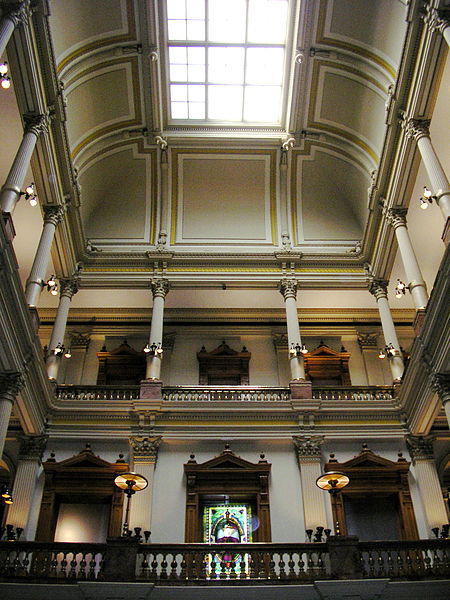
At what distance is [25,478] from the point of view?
13125mm

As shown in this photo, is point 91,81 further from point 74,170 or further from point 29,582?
point 29,582

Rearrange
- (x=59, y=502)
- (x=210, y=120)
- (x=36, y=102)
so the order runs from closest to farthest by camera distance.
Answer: (x=36, y=102) < (x=59, y=502) < (x=210, y=120)

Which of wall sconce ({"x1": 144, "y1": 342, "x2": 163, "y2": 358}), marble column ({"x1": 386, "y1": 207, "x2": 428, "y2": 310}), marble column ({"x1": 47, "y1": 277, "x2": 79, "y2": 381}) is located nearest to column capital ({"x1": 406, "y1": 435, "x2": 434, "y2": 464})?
marble column ({"x1": 386, "y1": 207, "x2": 428, "y2": 310})

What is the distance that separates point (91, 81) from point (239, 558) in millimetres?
11387

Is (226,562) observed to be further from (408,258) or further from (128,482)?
(408,258)

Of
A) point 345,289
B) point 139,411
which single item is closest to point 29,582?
point 139,411

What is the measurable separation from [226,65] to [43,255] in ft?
23.8

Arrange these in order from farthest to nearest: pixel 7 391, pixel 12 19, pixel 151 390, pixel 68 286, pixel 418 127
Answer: pixel 68 286, pixel 151 390, pixel 418 127, pixel 7 391, pixel 12 19

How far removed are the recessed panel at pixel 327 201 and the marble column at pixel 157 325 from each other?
14.0ft

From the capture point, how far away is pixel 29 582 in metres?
9.64

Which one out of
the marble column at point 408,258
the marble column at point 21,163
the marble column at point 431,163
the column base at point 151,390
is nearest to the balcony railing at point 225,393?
the column base at point 151,390

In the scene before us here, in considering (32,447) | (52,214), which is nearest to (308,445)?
(32,447)

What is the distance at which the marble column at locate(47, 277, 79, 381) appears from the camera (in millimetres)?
14758

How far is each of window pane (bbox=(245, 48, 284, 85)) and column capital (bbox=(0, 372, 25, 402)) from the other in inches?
400
